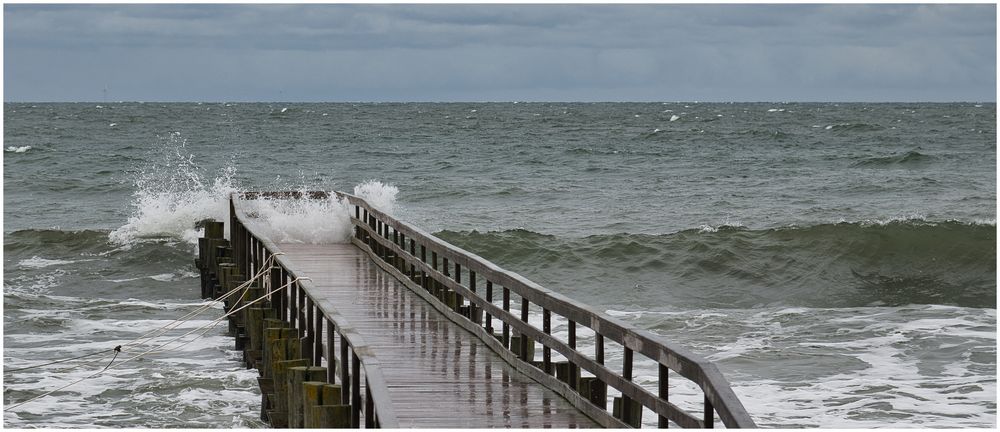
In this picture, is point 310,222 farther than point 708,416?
Yes

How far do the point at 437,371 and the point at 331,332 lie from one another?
1104 mm

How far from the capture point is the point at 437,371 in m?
9.35

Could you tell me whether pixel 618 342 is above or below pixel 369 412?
above

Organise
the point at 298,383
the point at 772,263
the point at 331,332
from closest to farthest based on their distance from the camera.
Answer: the point at 331,332 → the point at 298,383 → the point at 772,263

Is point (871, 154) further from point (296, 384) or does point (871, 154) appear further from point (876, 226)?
point (296, 384)

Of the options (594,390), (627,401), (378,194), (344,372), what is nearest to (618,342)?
(627,401)

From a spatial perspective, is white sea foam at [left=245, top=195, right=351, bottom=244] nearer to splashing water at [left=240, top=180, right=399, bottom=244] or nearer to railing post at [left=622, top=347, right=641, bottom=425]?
splashing water at [left=240, top=180, right=399, bottom=244]

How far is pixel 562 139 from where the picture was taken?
73.2m

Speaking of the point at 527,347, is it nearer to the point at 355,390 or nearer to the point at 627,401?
the point at 627,401

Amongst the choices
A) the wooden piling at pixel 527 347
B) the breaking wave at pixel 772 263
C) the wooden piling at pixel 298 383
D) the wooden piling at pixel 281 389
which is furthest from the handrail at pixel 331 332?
the breaking wave at pixel 772 263

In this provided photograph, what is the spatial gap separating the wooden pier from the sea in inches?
48.5

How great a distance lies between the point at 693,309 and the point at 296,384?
35.7 ft

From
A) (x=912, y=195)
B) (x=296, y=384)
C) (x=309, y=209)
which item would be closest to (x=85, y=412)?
(x=296, y=384)

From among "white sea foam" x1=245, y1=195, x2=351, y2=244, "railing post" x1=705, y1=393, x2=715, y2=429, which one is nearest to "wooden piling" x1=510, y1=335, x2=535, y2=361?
"railing post" x1=705, y1=393, x2=715, y2=429
